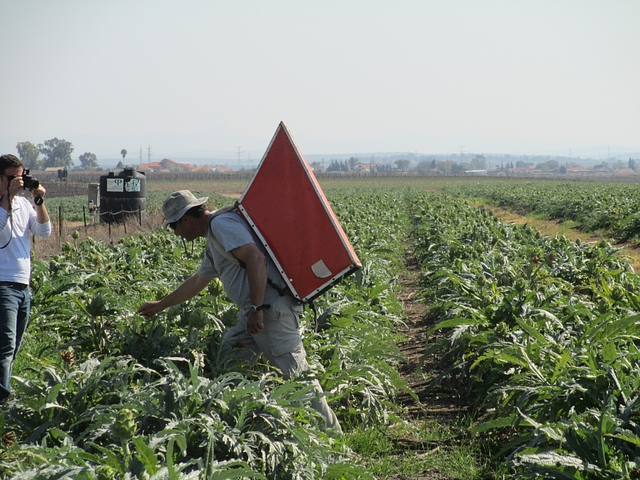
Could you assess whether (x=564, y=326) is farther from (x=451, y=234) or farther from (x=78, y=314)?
(x=451, y=234)

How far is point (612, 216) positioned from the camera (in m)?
21.0

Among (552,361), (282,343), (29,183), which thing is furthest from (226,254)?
(552,361)

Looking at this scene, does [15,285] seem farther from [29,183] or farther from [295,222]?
[295,222]

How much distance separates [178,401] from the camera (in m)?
3.55

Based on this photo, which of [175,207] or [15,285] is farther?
[15,285]

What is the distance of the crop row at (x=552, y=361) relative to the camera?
129 inches

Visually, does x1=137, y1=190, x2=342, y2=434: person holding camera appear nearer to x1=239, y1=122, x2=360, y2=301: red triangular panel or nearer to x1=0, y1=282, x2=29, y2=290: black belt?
x1=239, y1=122, x2=360, y2=301: red triangular panel

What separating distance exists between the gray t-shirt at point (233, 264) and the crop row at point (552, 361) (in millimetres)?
1520

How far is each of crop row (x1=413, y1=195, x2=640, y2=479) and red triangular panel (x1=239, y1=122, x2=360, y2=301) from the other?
1.26 meters

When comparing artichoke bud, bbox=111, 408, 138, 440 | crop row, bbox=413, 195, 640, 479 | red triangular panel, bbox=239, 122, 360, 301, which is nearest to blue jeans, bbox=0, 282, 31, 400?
red triangular panel, bbox=239, 122, 360, 301

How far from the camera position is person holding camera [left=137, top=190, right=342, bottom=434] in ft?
14.4

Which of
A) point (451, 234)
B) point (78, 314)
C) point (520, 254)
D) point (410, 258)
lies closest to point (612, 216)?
point (410, 258)

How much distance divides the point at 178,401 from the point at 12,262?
2229 millimetres

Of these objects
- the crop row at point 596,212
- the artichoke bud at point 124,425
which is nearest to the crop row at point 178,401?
the artichoke bud at point 124,425
